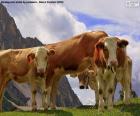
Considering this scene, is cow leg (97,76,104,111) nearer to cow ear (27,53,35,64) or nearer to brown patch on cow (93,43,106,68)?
brown patch on cow (93,43,106,68)

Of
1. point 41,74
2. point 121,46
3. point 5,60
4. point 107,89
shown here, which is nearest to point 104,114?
point 107,89

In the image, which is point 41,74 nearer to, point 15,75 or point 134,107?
point 15,75

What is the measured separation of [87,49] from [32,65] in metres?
3.52

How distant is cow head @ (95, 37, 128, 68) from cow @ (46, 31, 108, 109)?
5.18 meters

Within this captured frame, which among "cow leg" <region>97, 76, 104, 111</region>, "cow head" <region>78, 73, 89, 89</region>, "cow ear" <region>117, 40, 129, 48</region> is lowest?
"cow leg" <region>97, 76, 104, 111</region>

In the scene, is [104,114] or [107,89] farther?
[107,89]

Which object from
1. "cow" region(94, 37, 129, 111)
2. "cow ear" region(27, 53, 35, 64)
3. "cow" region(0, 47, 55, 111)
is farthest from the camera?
"cow ear" region(27, 53, 35, 64)

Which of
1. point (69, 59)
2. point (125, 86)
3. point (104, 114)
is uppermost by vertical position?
point (69, 59)

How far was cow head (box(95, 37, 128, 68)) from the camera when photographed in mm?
21234

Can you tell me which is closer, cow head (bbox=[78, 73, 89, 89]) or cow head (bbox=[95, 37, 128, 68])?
cow head (bbox=[95, 37, 128, 68])

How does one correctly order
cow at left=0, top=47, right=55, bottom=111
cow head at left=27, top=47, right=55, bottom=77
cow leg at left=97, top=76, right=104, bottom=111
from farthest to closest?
cow at left=0, top=47, right=55, bottom=111
cow head at left=27, top=47, right=55, bottom=77
cow leg at left=97, top=76, right=104, bottom=111

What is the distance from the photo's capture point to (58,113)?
23.0 m

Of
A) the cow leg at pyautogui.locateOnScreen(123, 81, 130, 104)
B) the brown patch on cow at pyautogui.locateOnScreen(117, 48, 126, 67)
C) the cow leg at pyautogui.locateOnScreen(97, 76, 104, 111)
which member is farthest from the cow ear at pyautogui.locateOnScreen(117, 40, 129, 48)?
the cow leg at pyautogui.locateOnScreen(123, 81, 130, 104)

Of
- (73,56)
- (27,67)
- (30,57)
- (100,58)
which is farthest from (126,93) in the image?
(27,67)
